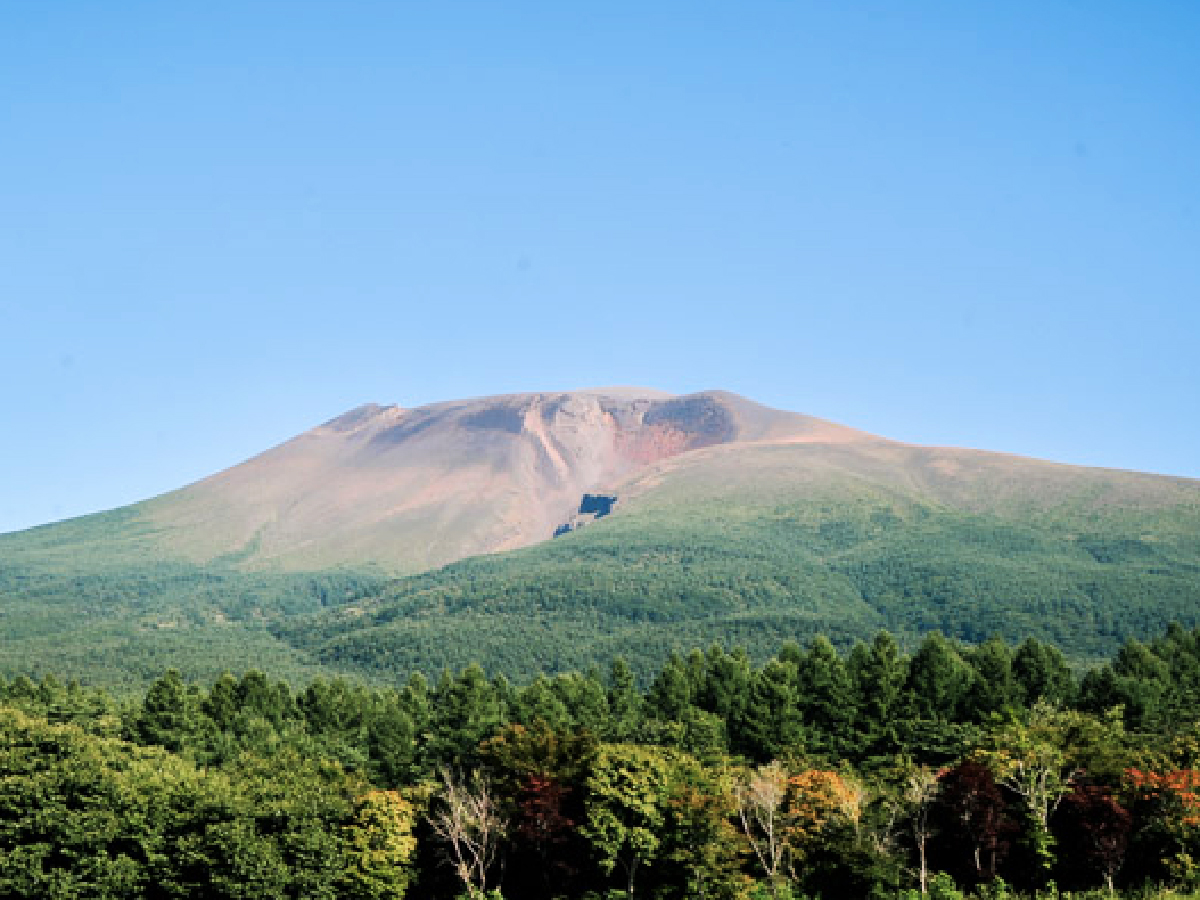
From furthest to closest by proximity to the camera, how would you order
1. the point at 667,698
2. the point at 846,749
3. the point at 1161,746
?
the point at 667,698 → the point at 846,749 → the point at 1161,746

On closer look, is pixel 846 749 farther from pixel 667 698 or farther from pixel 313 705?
pixel 313 705

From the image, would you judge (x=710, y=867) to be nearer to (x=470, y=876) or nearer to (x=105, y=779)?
(x=470, y=876)

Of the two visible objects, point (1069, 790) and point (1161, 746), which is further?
point (1161, 746)

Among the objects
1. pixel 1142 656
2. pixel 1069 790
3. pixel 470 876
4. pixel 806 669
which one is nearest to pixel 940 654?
pixel 806 669

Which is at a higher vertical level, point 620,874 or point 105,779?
point 105,779

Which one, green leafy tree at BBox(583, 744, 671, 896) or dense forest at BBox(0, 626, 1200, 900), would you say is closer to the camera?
dense forest at BBox(0, 626, 1200, 900)

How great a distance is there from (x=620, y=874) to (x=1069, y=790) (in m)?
22.9

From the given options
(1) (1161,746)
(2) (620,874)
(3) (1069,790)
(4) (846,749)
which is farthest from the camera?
(4) (846,749)

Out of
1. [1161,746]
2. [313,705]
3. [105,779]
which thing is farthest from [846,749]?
[105,779]

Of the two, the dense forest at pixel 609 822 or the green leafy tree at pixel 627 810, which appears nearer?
the dense forest at pixel 609 822

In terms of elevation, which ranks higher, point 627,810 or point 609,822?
point 627,810

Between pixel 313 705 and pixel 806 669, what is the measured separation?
3747 cm

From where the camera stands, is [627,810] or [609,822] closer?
[609,822]

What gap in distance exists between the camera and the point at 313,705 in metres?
99.8
